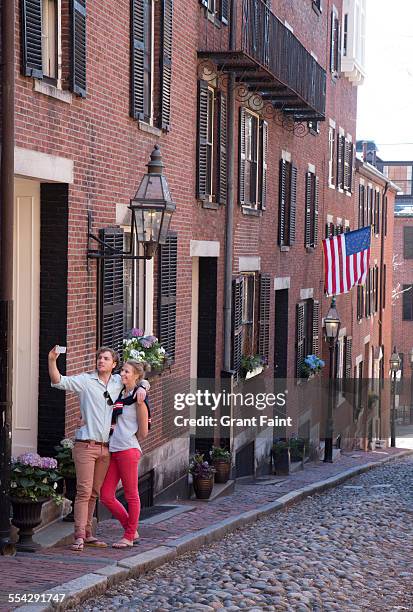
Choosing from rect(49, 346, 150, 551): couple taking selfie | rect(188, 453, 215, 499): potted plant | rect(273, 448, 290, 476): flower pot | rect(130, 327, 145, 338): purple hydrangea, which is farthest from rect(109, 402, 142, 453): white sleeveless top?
rect(273, 448, 290, 476): flower pot

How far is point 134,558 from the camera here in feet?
29.4

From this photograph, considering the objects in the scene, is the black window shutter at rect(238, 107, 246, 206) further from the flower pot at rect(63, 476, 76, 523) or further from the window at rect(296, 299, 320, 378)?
the flower pot at rect(63, 476, 76, 523)

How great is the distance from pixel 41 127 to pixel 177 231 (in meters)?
5.39

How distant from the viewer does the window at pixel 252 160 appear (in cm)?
1922

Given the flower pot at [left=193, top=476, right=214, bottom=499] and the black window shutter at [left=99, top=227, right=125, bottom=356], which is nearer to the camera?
the black window shutter at [left=99, top=227, right=125, bottom=356]

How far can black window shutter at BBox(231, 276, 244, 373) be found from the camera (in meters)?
18.5

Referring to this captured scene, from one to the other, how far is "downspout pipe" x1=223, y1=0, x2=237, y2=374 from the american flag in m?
5.64

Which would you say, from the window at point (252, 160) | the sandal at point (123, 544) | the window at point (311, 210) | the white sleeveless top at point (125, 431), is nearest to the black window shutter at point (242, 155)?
the window at point (252, 160)

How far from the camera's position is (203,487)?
15.4 meters

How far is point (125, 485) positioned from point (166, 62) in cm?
630

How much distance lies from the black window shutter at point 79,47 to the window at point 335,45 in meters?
20.1

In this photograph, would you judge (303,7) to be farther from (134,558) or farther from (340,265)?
(134,558)

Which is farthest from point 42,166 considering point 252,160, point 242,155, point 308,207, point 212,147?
point 308,207

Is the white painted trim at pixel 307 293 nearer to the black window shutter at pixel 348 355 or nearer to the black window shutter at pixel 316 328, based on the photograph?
the black window shutter at pixel 316 328
